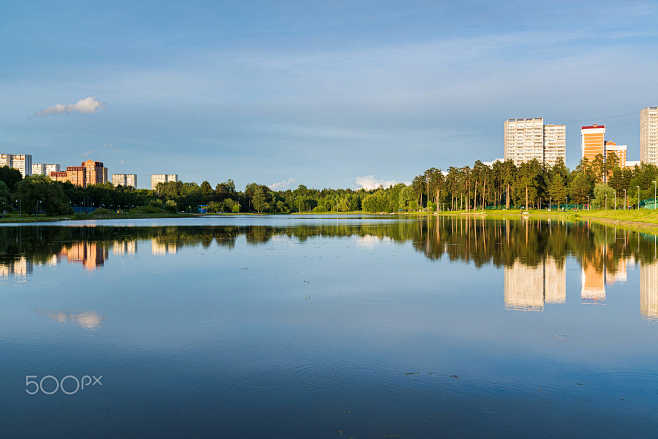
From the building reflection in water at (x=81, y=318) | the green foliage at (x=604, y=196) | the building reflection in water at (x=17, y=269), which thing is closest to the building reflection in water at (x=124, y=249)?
the building reflection in water at (x=17, y=269)

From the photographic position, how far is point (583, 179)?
11331 centimetres

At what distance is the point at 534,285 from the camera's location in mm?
16469

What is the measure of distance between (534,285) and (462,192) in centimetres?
12846

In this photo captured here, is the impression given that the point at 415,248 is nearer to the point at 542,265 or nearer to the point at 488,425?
the point at 542,265

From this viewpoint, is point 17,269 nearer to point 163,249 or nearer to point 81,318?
point 163,249

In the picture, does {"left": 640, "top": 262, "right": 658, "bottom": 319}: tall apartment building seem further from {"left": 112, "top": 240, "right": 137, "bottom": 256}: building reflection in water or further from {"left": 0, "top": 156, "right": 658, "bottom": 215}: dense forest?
{"left": 0, "top": 156, "right": 658, "bottom": 215}: dense forest

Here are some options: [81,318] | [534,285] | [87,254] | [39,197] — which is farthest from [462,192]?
[81,318]

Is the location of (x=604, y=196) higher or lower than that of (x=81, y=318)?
higher

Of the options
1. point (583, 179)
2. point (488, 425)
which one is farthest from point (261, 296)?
point (583, 179)

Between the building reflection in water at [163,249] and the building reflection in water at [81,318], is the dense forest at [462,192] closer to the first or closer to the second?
the building reflection in water at [163,249]

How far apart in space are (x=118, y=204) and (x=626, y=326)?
153274 millimetres

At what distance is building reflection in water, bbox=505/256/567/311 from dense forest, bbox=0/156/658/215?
269 ft

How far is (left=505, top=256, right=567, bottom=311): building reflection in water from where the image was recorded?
45.2 feet

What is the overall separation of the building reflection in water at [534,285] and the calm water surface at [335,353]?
4.4 inches
